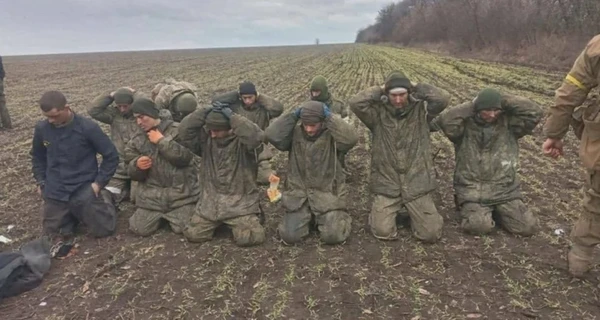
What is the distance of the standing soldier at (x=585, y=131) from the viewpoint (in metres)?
3.86

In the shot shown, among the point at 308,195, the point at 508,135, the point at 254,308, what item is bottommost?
the point at 254,308

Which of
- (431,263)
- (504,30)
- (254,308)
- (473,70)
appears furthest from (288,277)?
(504,30)

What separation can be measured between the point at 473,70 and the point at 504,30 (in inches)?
512

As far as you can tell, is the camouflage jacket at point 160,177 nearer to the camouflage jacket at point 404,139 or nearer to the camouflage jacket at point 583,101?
the camouflage jacket at point 404,139

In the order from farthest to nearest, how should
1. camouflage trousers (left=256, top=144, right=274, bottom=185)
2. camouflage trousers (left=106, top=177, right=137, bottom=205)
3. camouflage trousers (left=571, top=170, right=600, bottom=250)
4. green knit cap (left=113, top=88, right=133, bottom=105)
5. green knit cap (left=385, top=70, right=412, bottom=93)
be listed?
1. camouflage trousers (left=256, top=144, right=274, bottom=185)
2. camouflage trousers (left=106, top=177, right=137, bottom=205)
3. green knit cap (left=113, top=88, right=133, bottom=105)
4. green knit cap (left=385, top=70, right=412, bottom=93)
5. camouflage trousers (left=571, top=170, right=600, bottom=250)

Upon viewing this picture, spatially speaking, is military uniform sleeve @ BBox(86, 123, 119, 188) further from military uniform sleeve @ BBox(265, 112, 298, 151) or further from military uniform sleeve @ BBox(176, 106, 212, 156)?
military uniform sleeve @ BBox(265, 112, 298, 151)

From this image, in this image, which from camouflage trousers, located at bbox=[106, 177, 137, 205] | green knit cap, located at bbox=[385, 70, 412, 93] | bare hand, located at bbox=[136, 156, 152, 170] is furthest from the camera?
camouflage trousers, located at bbox=[106, 177, 137, 205]

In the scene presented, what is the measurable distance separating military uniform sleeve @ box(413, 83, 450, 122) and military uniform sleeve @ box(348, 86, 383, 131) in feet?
1.33

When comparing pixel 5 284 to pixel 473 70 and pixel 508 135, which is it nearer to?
pixel 508 135

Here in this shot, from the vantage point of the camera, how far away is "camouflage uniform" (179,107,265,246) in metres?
5.28

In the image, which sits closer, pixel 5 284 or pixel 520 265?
pixel 5 284

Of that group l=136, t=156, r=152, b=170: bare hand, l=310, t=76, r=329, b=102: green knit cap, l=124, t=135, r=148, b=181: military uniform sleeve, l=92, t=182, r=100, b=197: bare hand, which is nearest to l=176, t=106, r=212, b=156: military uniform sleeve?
l=136, t=156, r=152, b=170: bare hand

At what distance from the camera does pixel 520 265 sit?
4.68m

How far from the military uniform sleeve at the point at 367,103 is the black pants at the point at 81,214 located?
2855mm
